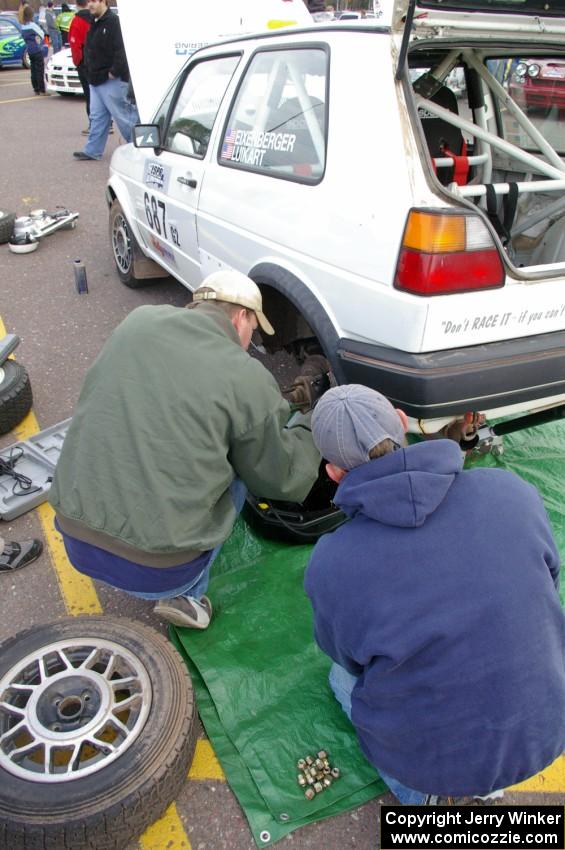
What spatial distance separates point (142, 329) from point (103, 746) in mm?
1226

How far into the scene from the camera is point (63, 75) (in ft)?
42.8

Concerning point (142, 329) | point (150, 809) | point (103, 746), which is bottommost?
point (150, 809)

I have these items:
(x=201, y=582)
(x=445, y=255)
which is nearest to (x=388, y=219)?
(x=445, y=255)

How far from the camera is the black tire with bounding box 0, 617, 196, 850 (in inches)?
61.6

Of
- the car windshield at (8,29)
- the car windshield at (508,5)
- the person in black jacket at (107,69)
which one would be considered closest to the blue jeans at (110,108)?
the person in black jacket at (107,69)

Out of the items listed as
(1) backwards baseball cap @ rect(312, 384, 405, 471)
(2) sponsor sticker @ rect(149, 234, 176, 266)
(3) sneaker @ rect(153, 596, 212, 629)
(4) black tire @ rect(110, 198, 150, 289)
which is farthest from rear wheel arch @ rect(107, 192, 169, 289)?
(1) backwards baseball cap @ rect(312, 384, 405, 471)

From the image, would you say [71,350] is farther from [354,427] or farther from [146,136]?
[354,427]

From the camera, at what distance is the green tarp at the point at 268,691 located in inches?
70.8

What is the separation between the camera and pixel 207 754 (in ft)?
6.32

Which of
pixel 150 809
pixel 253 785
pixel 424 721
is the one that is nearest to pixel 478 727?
pixel 424 721

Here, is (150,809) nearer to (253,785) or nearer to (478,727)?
(253,785)

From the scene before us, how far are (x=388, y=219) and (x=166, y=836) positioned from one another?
2050mm

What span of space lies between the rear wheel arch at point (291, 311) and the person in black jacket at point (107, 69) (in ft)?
18.2

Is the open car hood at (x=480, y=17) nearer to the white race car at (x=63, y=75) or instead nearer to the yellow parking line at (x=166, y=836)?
the yellow parking line at (x=166, y=836)
